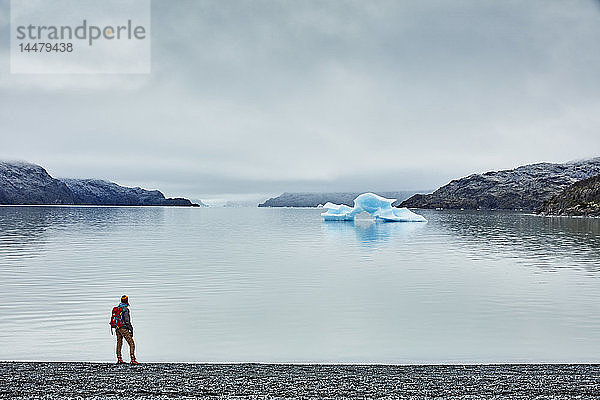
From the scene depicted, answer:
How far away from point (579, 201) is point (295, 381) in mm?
140073

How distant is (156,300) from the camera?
868 inches

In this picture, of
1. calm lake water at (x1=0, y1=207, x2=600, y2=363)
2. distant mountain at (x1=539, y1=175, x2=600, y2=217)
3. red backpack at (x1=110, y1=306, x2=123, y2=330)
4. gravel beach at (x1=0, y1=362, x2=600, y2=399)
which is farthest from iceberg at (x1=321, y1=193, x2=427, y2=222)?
red backpack at (x1=110, y1=306, x2=123, y2=330)

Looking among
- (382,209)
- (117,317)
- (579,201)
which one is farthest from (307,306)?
(579,201)

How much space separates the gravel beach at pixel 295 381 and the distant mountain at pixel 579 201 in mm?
123235

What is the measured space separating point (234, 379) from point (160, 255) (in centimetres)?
3050

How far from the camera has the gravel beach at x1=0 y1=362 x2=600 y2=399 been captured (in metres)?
10.0

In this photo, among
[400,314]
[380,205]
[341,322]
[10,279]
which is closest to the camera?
[341,322]

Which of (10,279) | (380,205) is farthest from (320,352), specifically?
(380,205)

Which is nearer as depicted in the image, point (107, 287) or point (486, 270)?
point (107, 287)

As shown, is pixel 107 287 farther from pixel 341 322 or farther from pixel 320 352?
pixel 320 352

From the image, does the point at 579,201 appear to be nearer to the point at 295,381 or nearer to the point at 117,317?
the point at 295,381

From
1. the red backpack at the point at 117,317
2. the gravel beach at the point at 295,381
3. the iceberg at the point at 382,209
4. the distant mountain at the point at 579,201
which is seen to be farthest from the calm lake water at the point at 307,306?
the distant mountain at the point at 579,201

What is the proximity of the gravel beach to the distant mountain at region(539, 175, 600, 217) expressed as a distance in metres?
123

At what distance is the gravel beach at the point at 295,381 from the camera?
10.0m
